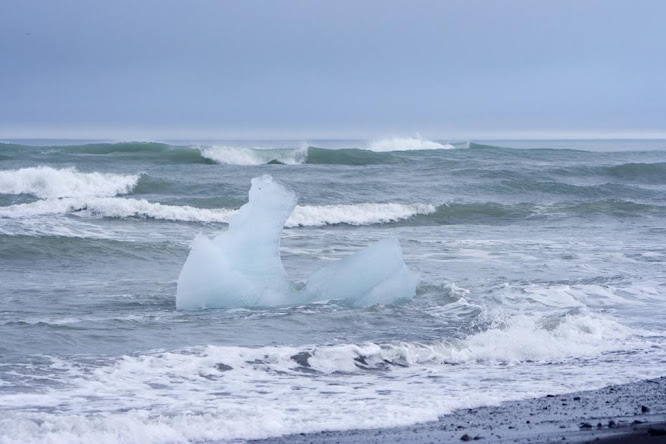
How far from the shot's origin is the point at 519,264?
13.3 metres

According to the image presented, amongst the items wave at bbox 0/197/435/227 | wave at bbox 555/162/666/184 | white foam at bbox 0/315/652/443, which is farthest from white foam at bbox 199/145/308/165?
white foam at bbox 0/315/652/443

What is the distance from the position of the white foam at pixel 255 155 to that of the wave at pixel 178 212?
14535 millimetres

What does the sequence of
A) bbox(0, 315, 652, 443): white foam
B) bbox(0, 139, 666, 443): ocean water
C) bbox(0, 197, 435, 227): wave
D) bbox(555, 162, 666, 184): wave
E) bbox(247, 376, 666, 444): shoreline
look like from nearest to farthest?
bbox(247, 376, 666, 444): shoreline → bbox(0, 315, 652, 443): white foam → bbox(0, 139, 666, 443): ocean water → bbox(0, 197, 435, 227): wave → bbox(555, 162, 666, 184): wave

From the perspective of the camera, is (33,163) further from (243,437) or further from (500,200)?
(243,437)

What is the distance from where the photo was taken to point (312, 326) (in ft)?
29.3

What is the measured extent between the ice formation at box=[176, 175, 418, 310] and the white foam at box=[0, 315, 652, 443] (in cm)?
161

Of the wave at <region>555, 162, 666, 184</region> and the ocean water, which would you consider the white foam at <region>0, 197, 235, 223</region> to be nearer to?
the ocean water

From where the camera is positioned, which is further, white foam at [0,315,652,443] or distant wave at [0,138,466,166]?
distant wave at [0,138,466,166]

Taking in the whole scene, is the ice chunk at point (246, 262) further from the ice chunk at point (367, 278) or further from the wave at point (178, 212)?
the wave at point (178, 212)

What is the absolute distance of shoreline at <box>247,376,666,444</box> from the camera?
5.23m

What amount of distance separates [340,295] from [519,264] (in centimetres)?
415

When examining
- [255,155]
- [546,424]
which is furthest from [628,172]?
[546,424]

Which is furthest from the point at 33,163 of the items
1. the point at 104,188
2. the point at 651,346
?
the point at 651,346

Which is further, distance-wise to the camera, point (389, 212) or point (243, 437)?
point (389, 212)
